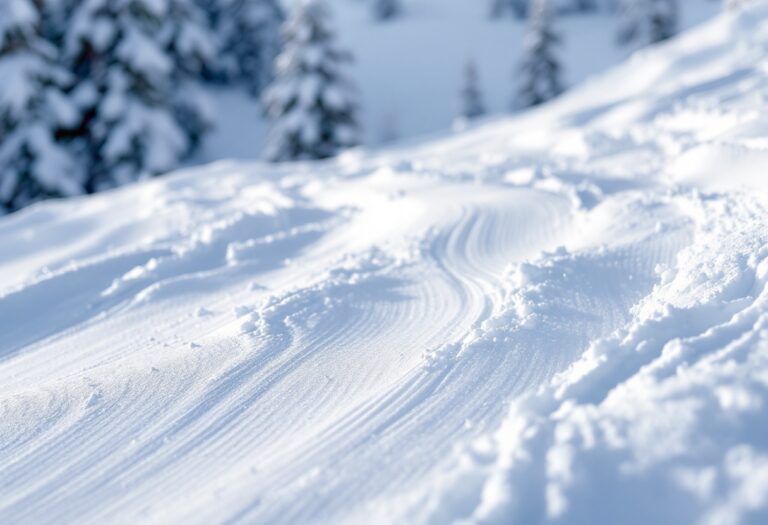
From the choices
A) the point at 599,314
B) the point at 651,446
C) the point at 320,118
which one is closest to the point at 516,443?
the point at 651,446

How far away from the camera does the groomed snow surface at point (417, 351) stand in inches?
Answer: 79.8

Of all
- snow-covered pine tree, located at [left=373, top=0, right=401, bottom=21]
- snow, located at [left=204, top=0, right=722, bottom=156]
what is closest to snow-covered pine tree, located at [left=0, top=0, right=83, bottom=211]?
snow, located at [left=204, top=0, right=722, bottom=156]

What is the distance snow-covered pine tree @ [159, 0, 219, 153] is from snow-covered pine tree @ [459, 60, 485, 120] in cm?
1185

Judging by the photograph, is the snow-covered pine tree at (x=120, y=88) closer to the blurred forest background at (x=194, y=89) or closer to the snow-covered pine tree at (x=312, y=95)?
the blurred forest background at (x=194, y=89)

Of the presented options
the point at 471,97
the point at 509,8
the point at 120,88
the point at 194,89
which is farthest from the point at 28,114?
the point at 509,8

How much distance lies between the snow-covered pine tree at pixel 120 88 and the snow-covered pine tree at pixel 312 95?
Result: 8.69 feet

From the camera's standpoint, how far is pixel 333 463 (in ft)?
7.61

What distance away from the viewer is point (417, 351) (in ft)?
10.1

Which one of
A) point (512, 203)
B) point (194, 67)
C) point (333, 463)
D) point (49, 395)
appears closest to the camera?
point (333, 463)

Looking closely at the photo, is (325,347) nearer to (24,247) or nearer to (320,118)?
(24,247)

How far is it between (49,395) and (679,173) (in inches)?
174

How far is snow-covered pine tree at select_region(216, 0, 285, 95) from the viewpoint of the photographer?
25.8 metres

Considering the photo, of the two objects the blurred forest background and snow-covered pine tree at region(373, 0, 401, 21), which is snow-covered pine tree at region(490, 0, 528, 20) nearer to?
snow-covered pine tree at region(373, 0, 401, 21)

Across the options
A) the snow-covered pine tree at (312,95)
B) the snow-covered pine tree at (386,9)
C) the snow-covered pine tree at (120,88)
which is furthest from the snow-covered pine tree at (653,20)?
the snow-covered pine tree at (120,88)
